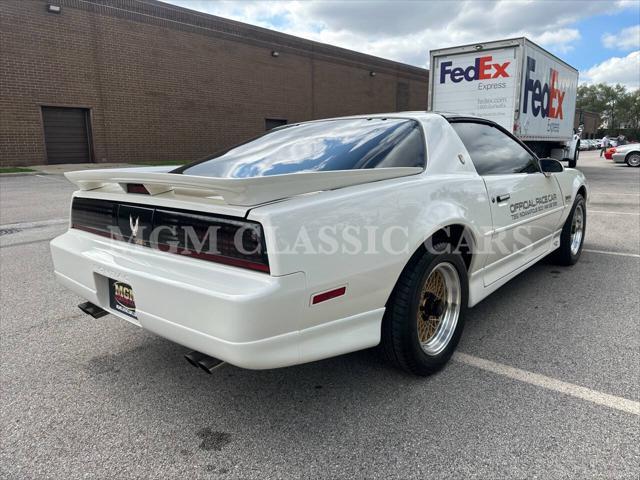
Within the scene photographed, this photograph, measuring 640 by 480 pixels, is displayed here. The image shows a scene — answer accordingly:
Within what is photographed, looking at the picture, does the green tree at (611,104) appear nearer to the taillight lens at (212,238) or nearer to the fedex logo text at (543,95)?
the fedex logo text at (543,95)

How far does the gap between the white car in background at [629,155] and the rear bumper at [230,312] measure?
79.6 ft

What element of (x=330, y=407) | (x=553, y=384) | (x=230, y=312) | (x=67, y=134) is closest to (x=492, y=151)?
(x=553, y=384)

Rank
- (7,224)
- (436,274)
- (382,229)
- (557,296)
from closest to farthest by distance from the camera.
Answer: (382,229) < (436,274) < (557,296) < (7,224)

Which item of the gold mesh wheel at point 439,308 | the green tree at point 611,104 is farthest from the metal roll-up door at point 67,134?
the green tree at point 611,104

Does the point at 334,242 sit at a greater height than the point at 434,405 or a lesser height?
greater

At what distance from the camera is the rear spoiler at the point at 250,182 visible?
1902 millimetres

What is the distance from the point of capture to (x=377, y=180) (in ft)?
7.96

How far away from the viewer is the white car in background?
843 inches

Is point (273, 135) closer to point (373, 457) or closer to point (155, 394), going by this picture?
point (155, 394)

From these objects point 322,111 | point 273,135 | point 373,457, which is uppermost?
point 322,111

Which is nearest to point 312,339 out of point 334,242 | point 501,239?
point 334,242

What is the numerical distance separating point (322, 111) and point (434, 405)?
84.7 ft

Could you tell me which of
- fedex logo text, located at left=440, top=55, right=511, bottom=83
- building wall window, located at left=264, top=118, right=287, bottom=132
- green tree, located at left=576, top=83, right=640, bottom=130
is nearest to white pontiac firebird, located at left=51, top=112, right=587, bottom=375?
fedex logo text, located at left=440, top=55, right=511, bottom=83

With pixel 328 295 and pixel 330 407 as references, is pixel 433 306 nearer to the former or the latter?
pixel 330 407
